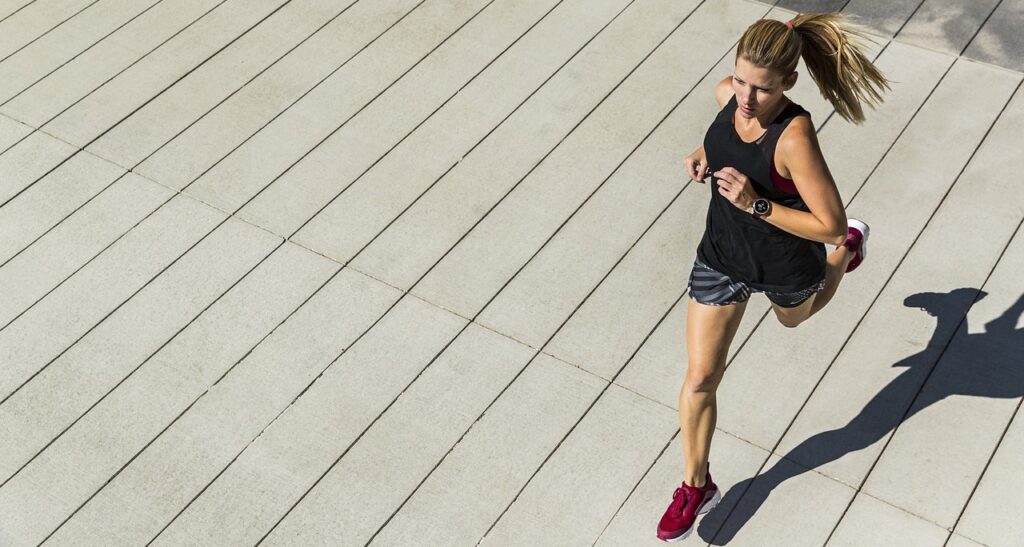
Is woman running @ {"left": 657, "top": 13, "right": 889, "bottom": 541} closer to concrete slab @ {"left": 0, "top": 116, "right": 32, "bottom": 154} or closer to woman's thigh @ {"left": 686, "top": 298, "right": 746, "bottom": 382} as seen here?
woman's thigh @ {"left": 686, "top": 298, "right": 746, "bottom": 382}

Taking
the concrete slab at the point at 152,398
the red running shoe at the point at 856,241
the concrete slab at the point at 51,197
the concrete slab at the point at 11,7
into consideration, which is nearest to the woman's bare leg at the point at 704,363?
the red running shoe at the point at 856,241

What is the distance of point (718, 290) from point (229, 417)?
6.11ft

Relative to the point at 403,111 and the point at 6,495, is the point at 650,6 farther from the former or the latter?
the point at 6,495

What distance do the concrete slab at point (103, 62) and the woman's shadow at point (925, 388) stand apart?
12.4 ft

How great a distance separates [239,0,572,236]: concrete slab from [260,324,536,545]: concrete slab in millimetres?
1086

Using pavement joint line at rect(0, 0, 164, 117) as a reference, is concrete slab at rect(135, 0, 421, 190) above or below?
below

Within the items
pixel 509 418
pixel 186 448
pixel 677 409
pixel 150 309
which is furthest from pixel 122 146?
pixel 677 409

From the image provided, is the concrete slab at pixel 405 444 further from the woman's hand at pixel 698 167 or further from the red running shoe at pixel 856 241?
the red running shoe at pixel 856 241

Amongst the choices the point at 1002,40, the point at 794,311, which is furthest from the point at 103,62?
the point at 1002,40

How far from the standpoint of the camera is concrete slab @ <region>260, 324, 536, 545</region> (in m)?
3.99

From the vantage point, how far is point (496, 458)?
416cm

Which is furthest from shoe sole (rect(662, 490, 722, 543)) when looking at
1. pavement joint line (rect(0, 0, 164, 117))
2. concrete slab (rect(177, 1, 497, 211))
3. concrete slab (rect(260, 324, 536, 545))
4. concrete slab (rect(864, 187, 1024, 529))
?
pavement joint line (rect(0, 0, 164, 117))

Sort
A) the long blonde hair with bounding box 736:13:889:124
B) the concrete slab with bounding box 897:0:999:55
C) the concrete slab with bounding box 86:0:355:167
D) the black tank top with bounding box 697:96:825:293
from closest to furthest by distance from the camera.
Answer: the long blonde hair with bounding box 736:13:889:124 < the black tank top with bounding box 697:96:825:293 < the concrete slab with bounding box 86:0:355:167 < the concrete slab with bounding box 897:0:999:55

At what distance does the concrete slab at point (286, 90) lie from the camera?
5430 mm
